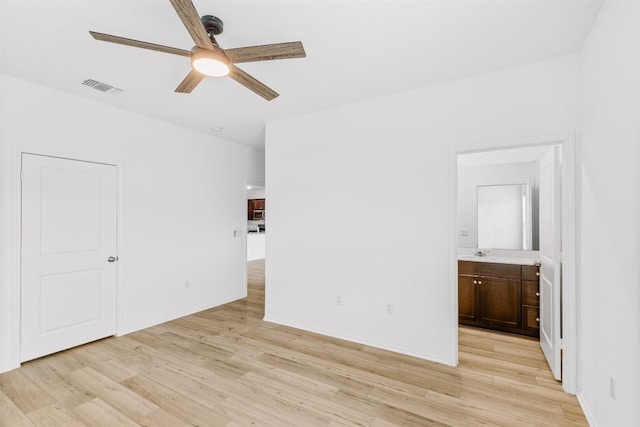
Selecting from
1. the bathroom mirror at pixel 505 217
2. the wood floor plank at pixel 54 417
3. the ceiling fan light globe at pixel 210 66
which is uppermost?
the ceiling fan light globe at pixel 210 66

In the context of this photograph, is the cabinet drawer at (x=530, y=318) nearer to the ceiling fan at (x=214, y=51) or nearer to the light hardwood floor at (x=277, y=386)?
the light hardwood floor at (x=277, y=386)

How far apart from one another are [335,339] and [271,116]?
9.45 feet

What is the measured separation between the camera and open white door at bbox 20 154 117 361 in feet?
9.73

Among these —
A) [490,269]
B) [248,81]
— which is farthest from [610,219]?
[248,81]

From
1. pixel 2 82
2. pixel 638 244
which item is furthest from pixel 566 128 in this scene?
pixel 2 82

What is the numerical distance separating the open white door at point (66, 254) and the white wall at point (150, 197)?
11 cm

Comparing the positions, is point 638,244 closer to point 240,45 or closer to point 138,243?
point 240,45

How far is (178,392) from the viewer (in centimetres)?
246

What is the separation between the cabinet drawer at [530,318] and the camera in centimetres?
349

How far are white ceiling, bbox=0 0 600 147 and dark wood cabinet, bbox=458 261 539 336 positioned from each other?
7.61 feet

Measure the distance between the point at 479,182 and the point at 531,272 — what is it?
4.76ft

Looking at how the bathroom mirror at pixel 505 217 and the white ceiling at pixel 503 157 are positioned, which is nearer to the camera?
the white ceiling at pixel 503 157

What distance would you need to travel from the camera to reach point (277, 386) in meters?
2.55

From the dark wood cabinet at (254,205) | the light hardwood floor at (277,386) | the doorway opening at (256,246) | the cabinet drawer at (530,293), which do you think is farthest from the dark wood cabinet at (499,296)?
the dark wood cabinet at (254,205)
